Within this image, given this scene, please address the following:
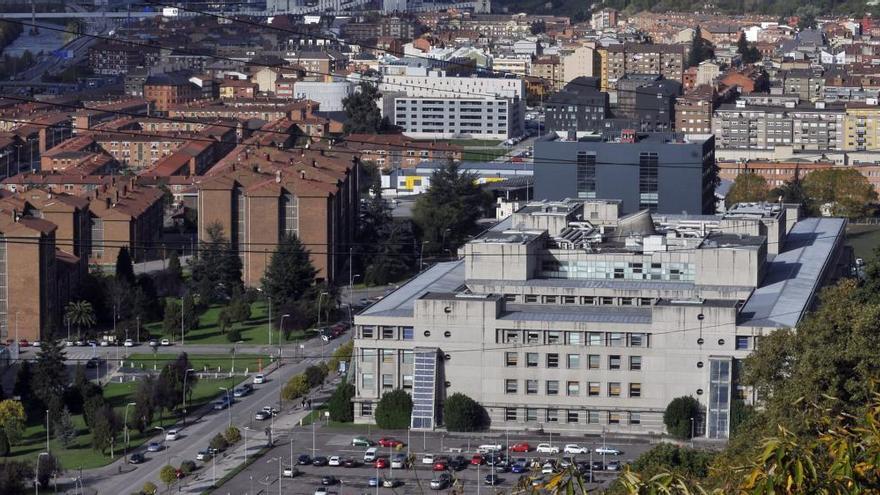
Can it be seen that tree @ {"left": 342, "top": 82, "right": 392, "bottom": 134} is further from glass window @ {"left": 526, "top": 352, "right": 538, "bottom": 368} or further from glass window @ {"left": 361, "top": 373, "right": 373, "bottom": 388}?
glass window @ {"left": 526, "top": 352, "right": 538, "bottom": 368}

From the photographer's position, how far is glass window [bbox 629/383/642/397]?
25.4 ft

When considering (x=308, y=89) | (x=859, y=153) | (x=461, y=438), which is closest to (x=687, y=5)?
(x=308, y=89)

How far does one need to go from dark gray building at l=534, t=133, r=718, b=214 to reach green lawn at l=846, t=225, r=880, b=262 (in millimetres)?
1057

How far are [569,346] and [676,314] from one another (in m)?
0.44

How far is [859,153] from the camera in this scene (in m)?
16.1

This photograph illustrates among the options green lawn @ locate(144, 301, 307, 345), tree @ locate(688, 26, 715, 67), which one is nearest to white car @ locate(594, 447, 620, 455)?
green lawn @ locate(144, 301, 307, 345)

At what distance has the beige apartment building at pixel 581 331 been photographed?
25.2 ft

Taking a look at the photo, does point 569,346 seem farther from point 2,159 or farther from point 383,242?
point 2,159

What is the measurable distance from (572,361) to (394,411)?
73 centimetres

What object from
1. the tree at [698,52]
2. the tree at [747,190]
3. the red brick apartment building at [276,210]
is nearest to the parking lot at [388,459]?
the red brick apartment building at [276,210]

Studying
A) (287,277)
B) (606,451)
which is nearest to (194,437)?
(606,451)

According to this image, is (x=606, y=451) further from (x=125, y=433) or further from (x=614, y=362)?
(x=125, y=433)

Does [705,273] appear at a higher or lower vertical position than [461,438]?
higher

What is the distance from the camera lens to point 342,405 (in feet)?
26.0
